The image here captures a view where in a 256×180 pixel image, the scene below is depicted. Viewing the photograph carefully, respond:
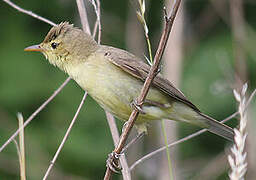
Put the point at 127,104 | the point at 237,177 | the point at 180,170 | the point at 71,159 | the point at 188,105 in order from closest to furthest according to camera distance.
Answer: the point at 237,177
the point at 127,104
the point at 188,105
the point at 71,159
the point at 180,170

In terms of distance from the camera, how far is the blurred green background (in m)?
4.31

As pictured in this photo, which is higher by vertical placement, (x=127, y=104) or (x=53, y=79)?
(x=53, y=79)

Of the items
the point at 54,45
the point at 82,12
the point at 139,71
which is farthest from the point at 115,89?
the point at 54,45

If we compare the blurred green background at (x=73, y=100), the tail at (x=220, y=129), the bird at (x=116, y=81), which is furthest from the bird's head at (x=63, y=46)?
the blurred green background at (x=73, y=100)

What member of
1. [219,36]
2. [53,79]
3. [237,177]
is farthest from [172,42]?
[237,177]

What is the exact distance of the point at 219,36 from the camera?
476 centimetres

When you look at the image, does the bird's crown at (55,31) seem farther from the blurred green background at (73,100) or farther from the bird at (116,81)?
the blurred green background at (73,100)

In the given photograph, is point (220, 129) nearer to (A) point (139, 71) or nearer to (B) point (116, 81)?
(A) point (139, 71)

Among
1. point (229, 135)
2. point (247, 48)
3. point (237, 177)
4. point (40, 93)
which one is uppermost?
point (247, 48)

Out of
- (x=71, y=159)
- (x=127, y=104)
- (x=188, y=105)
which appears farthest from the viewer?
(x=71, y=159)

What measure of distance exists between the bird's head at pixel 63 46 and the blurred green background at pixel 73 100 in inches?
46.2

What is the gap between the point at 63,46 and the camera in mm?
3324

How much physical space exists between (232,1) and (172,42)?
750 mm

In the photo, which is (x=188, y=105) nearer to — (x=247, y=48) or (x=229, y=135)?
(x=229, y=135)
